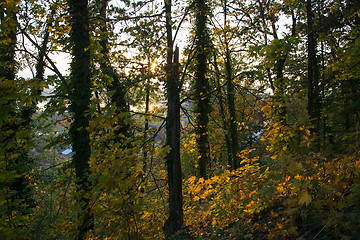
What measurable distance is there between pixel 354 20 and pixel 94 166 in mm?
18177

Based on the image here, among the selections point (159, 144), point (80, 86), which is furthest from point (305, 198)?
point (80, 86)

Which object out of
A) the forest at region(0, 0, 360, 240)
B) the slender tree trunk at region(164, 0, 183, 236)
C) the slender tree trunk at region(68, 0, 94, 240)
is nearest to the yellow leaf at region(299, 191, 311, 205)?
the forest at region(0, 0, 360, 240)

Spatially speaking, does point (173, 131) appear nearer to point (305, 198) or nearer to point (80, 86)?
point (80, 86)

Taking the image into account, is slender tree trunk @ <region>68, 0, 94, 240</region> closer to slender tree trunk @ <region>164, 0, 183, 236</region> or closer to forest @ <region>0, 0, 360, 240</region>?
forest @ <region>0, 0, 360, 240</region>

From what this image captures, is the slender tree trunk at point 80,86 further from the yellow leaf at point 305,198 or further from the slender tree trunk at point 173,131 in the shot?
the yellow leaf at point 305,198

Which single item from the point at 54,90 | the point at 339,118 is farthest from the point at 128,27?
the point at 339,118

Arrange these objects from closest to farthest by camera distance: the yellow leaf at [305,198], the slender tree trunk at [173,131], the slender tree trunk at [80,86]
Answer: the yellow leaf at [305,198], the slender tree trunk at [80,86], the slender tree trunk at [173,131]

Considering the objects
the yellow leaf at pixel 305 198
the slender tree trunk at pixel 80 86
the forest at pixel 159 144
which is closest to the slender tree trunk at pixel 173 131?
the forest at pixel 159 144

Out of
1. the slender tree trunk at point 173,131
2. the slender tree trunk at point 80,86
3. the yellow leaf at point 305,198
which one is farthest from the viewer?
the slender tree trunk at point 173,131

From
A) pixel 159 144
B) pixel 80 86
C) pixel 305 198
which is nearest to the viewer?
pixel 305 198

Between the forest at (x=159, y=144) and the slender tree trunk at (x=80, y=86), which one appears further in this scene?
the slender tree trunk at (x=80, y=86)

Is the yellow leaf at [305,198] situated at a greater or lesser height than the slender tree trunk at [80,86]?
lesser

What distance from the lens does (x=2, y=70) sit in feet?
37.7

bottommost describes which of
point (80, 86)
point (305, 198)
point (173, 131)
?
point (305, 198)
